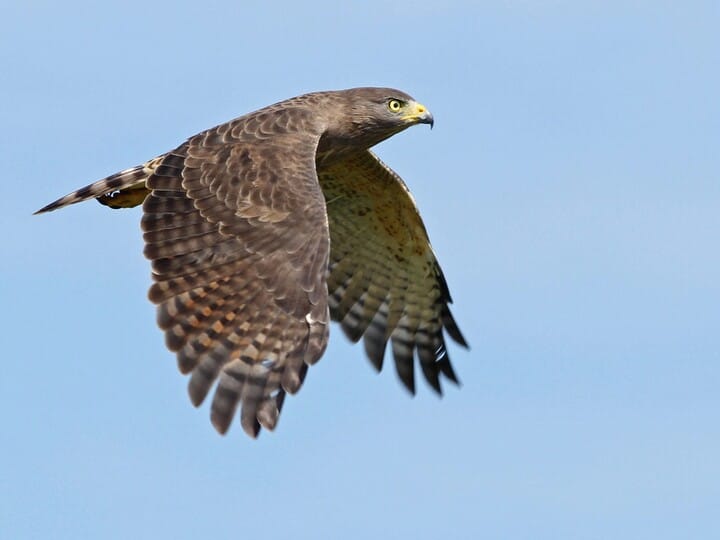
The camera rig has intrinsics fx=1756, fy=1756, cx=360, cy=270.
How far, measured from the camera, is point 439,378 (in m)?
17.6

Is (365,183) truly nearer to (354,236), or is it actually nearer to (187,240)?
(354,236)

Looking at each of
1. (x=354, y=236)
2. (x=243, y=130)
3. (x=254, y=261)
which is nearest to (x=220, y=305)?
(x=254, y=261)

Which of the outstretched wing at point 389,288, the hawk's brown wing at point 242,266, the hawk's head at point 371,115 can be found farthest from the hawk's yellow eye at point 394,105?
the hawk's brown wing at point 242,266

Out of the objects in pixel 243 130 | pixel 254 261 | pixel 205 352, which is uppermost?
pixel 243 130

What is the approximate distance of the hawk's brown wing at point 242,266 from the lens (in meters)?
12.9

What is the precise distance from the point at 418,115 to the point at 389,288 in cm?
219

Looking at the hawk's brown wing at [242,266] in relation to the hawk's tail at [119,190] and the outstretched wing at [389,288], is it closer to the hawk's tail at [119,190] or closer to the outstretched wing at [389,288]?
the hawk's tail at [119,190]

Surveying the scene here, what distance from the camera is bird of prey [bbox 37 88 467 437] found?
42.8 feet

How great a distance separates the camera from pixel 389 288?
699 inches

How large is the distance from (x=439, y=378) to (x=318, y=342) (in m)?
4.70

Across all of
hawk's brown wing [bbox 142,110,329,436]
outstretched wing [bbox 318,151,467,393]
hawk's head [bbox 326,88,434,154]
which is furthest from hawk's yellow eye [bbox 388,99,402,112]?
hawk's brown wing [bbox 142,110,329,436]

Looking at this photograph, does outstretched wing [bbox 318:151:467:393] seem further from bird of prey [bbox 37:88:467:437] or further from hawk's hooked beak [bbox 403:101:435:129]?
hawk's hooked beak [bbox 403:101:435:129]

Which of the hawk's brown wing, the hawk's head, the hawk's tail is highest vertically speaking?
the hawk's head

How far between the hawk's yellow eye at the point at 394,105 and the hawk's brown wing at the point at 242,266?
5.43 feet
